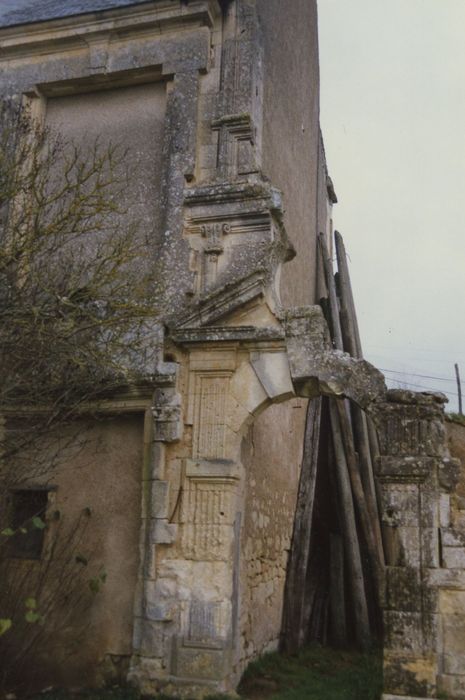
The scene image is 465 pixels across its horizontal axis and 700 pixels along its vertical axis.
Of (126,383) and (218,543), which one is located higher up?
(126,383)

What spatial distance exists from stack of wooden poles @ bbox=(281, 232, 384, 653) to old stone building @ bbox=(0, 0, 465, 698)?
16.6 inches

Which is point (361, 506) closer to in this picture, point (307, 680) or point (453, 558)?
point (307, 680)

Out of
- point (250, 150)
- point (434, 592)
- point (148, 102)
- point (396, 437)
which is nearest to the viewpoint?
point (434, 592)

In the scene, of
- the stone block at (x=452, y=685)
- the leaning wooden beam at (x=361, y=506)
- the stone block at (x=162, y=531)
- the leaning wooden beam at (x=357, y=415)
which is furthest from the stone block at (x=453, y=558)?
the leaning wooden beam at (x=357, y=415)

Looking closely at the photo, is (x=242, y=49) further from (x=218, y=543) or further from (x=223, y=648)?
(x=223, y=648)

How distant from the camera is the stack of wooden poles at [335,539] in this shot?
27.8 feet

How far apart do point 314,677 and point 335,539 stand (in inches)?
92.1

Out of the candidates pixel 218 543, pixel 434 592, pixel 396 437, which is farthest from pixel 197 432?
pixel 434 592

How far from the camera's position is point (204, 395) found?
20.6ft

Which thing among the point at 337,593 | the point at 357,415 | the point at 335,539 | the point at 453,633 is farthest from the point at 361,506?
the point at 453,633

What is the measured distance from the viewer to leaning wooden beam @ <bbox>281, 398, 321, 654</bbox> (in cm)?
818

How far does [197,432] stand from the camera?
622 centimetres

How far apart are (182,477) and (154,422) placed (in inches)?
20.7

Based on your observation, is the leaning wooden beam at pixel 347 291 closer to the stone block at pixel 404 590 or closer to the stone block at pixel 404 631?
the stone block at pixel 404 590
